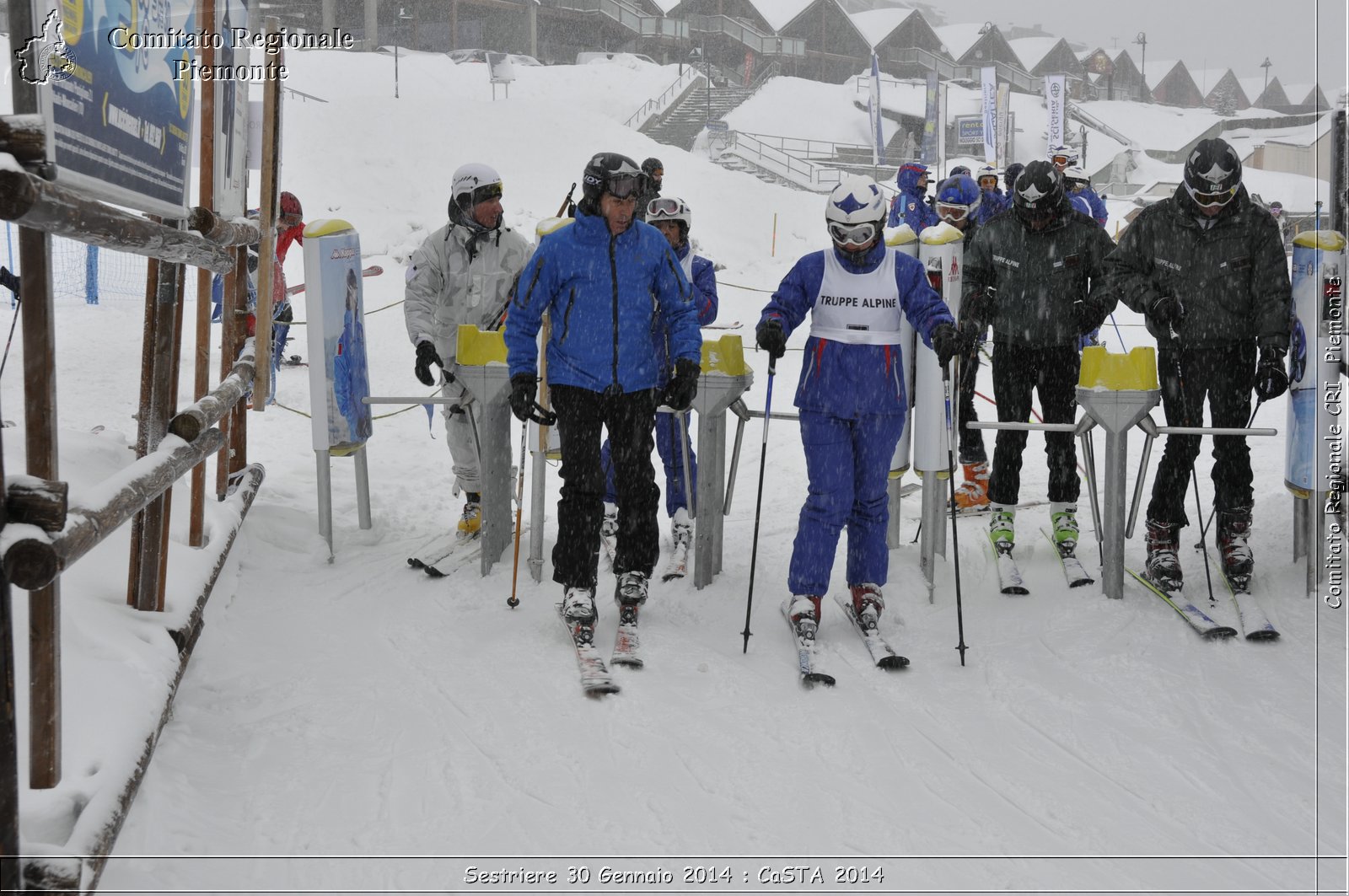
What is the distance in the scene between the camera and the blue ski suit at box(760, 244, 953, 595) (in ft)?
15.8

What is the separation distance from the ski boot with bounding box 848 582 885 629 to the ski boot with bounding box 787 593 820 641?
19 centimetres

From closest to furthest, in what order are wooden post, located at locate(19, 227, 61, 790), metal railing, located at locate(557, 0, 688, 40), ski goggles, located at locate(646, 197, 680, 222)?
wooden post, located at locate(19, 227, 61, 790), ski goggles, located at locate(646, 197, 680, 222), metal railing, located at locate(557, 0, 688, 40)

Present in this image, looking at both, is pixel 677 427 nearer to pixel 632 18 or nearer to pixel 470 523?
pixel 470 523

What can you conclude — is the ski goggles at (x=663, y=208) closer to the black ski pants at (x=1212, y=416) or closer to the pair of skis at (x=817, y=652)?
the pair of skis at (x=817, y=652)

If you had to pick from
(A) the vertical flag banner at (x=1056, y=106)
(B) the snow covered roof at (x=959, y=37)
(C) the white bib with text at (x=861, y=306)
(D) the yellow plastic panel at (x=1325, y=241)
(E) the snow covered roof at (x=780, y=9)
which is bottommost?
(C) the white bib with text at (x=861, y=306)

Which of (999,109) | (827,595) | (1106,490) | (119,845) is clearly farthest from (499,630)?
(999,109)

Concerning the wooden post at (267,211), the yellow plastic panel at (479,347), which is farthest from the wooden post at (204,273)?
the yellow plastic panel at (479,347)

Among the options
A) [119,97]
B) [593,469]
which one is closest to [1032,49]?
[593,469]

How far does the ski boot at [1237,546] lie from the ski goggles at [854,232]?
224cm

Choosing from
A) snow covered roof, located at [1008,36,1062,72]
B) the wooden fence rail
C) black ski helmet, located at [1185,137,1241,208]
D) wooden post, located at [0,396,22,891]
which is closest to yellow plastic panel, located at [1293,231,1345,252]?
black ski helmet, located at [1185,137,1241,208]

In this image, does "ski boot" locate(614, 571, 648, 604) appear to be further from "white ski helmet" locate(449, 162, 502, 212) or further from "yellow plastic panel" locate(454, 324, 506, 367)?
"white ski helmet" locate(449, 162, 502, 212)

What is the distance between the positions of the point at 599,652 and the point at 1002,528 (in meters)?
2.35

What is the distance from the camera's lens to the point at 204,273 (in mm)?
5094

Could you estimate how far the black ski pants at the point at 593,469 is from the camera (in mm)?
4625
